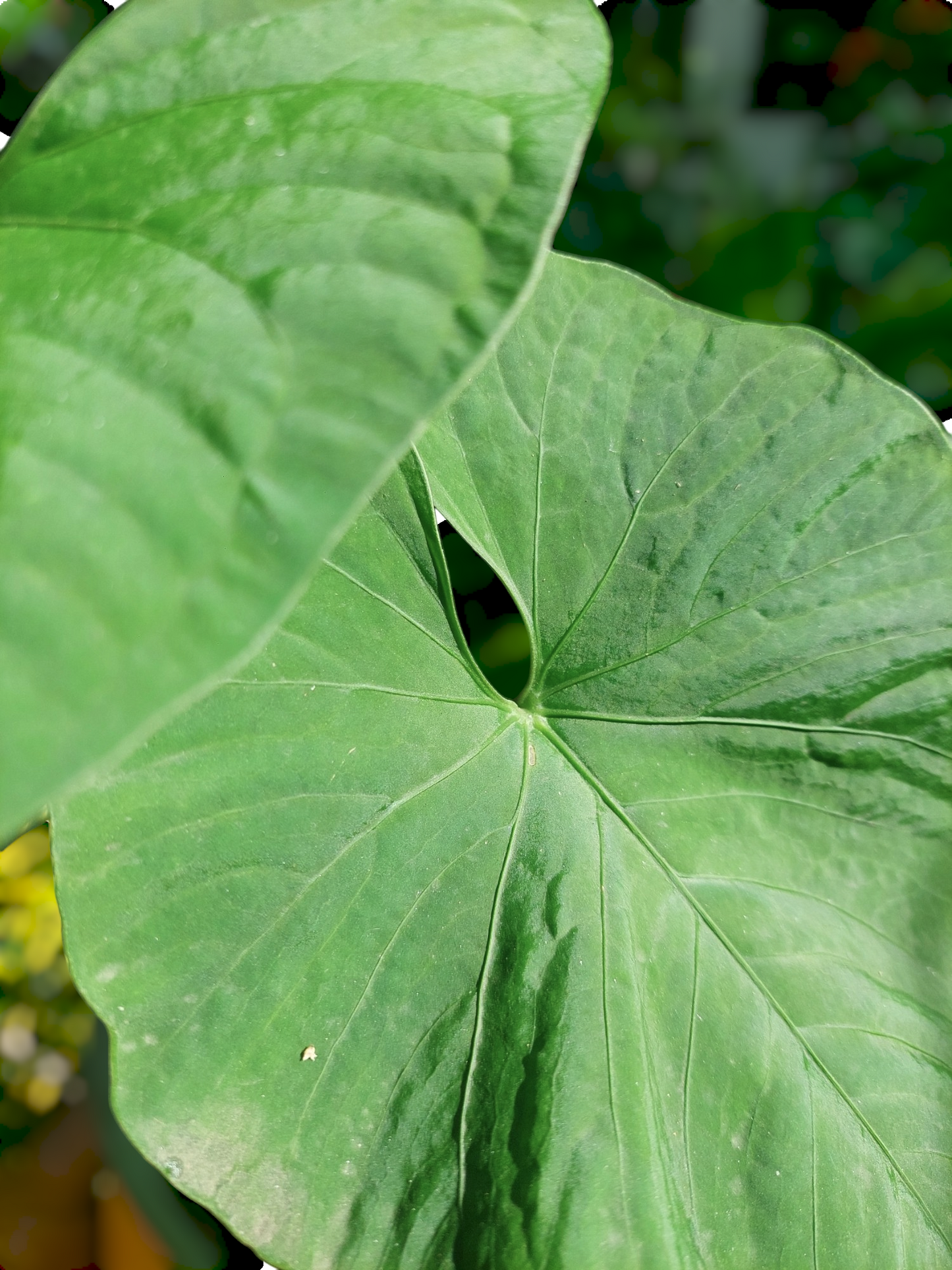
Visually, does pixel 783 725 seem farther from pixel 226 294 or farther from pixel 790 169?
pixel 790 169

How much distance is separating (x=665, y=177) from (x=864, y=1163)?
4.68 feet

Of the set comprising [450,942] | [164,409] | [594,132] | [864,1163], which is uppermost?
[164,409]

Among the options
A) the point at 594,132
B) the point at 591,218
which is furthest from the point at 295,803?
the point at 594,132

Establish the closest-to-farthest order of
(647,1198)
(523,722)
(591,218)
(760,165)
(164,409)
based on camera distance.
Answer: (164,409) < (647,1198) < (523,722) < (591,218) < (760,165)

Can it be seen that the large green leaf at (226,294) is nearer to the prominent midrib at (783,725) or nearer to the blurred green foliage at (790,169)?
the prominent midrib at (783,725)

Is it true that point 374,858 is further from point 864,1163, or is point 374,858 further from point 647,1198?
point 864,1163

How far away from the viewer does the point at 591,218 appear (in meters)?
1.54

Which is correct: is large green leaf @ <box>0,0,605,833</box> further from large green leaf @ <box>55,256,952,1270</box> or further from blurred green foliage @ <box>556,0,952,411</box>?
A: blurred green foliage @ <box>556,0,952,411</box>

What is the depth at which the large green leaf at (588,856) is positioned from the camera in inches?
27.0

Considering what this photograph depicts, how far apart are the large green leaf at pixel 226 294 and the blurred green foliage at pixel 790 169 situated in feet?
3.65

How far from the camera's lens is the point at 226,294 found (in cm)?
38

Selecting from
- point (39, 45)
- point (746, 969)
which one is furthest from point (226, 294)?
point (39, 45)

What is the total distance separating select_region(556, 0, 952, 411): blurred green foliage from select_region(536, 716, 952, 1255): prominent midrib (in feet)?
3.10

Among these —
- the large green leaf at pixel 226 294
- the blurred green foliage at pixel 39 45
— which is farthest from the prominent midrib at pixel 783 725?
the blurred green foliage at pixel 39 45
